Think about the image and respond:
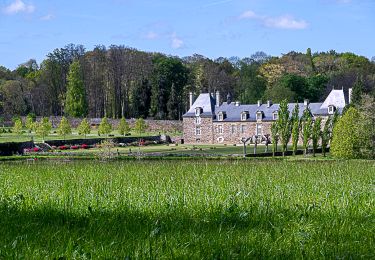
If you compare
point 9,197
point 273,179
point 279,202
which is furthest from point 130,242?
point 273,179

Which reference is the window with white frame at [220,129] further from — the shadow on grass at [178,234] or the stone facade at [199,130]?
the shadow on grass at [178,234]

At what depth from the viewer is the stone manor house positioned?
179 ft

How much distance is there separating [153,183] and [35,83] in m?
76.8

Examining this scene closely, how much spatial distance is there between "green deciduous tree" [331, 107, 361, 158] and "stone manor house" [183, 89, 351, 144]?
16.0 m

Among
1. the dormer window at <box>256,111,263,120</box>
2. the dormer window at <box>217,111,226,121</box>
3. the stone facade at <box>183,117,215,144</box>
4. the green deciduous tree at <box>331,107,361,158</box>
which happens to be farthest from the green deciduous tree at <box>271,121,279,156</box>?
the stone facade at <box>183,117,215,144</box>

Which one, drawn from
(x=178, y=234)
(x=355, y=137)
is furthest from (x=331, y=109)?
(x=178, y=234)

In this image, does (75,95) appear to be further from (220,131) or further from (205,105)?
(220,131)

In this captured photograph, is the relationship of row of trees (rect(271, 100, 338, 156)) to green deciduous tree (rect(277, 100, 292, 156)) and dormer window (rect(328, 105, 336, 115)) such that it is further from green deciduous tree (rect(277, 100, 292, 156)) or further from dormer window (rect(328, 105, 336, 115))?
dormer window (rect(328, 105, 336, 115))

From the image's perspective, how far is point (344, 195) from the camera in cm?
775

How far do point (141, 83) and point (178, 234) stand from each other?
65945 mm

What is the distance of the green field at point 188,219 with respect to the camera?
4.84 metres

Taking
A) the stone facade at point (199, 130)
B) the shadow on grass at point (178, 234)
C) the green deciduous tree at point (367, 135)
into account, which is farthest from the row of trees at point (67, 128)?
the shadow on grass at point (178, 234)

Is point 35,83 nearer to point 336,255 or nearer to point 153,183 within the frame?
point 153,183

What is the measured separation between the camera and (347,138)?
3538 cm
